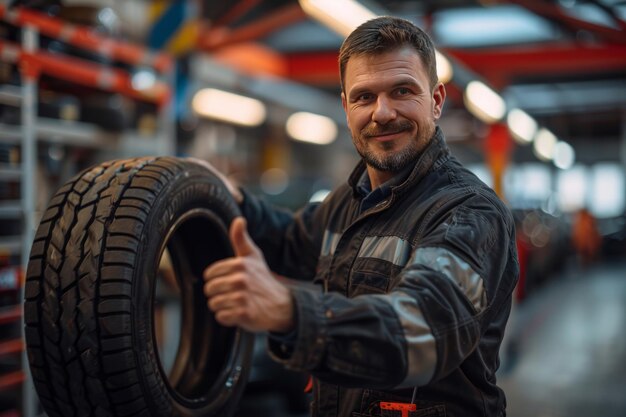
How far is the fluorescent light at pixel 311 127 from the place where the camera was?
13047mm

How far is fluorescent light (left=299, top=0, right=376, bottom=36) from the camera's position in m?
3.56

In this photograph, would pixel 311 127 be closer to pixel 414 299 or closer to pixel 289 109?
pixel 289 109

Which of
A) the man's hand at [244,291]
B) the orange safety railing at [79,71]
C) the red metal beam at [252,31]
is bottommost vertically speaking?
the man's hand at [244,291]

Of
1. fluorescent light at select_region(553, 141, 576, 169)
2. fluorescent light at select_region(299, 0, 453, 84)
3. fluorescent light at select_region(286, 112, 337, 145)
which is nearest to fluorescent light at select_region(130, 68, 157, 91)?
fluorescent light at select_region(299, 0, 453, 84)

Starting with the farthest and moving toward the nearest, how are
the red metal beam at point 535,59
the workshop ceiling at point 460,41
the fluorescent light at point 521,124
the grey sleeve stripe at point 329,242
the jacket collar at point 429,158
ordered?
the red metal beam at point 535,59, the fluorescent light at point 521,124, the workshop ceiling at point 460,41, the grey sleeve stripe at point 329,242, the jacket collar at point 429,158

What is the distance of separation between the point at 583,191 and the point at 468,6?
15945 millimetres

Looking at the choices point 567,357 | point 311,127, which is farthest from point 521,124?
point 311,127

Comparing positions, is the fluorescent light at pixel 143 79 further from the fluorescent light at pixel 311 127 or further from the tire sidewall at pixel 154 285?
the fluorescent light at pixel 311 127

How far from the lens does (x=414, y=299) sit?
4.25 ft

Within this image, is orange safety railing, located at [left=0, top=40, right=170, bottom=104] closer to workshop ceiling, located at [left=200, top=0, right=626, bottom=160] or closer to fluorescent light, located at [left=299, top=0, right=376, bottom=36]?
fluorescent light, located at [left=299, top=0, right=376, bottom=36]

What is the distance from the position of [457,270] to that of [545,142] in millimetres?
11688

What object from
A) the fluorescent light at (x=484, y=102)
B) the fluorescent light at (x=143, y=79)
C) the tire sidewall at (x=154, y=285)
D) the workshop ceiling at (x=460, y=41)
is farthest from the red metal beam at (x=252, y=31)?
the tire sidewall at (x=154, y=285)

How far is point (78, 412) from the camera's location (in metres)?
1.79

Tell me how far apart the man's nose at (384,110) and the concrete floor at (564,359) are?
3.03 m
